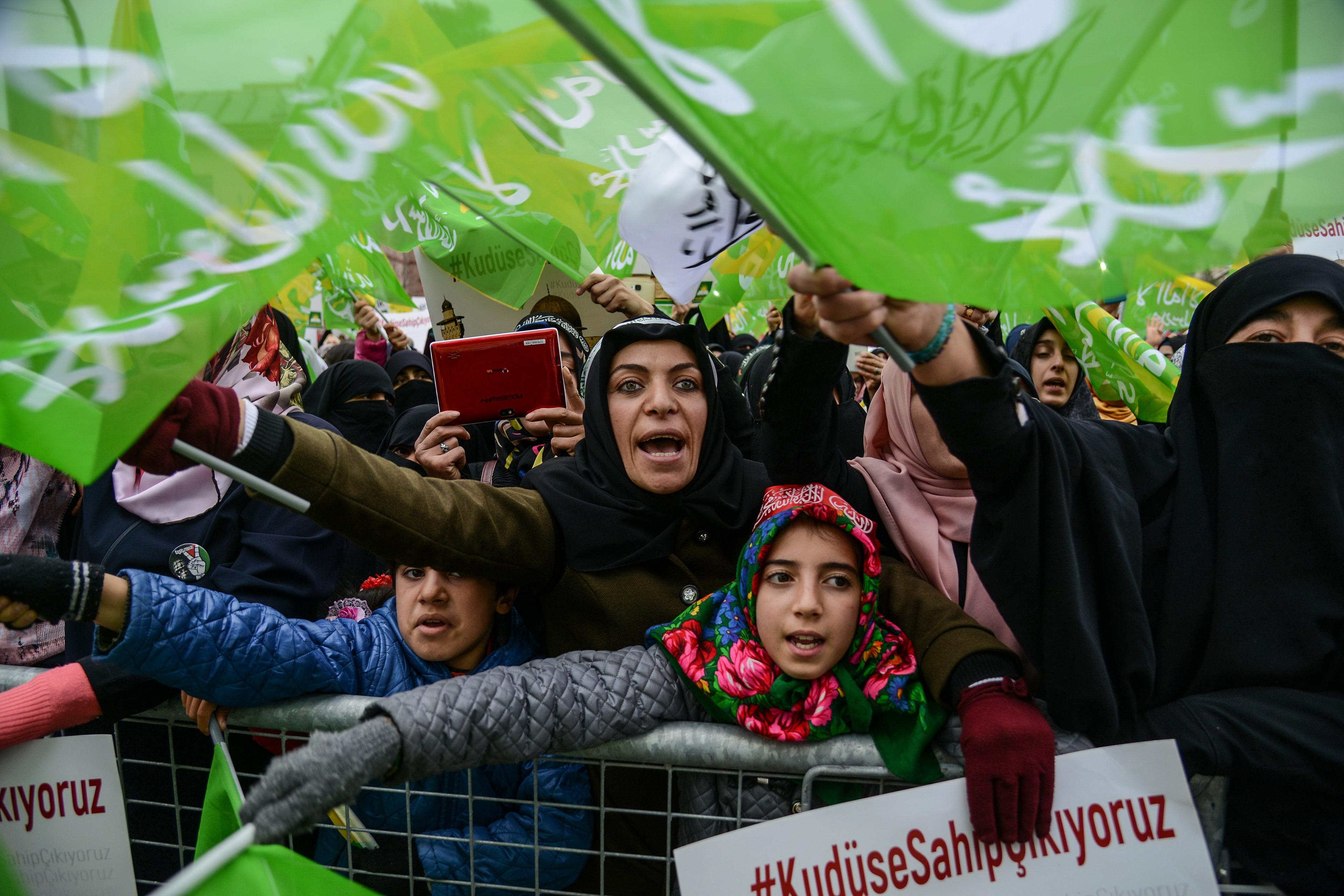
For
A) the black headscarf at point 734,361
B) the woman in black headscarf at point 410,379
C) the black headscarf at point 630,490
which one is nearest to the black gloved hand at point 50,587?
the black headscarf at point 630,490

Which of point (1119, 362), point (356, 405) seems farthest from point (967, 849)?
point (356, 405)

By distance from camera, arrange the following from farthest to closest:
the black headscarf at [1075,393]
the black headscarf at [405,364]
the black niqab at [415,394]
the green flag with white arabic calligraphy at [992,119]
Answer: the black headscarf at [405,364] → the black niqab at [415,394] → the black headscarf at [1075,393] → the green flag with white arabic calligraphy at [992,119]

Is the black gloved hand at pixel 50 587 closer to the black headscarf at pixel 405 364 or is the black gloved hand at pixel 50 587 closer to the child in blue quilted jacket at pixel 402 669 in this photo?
the child in blue quilted jacket at pixel 402 669

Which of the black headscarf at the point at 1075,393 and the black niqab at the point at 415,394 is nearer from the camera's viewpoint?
the black headscarf at the point at 1075,393

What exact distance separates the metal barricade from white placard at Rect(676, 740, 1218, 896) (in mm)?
72

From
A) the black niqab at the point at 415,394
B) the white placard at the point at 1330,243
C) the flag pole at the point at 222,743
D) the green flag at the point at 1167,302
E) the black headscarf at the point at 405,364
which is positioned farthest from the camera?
the black headscarf at the point at 405,364

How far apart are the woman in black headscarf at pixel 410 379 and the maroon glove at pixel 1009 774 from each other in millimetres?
4062

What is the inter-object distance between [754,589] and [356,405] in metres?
2.96

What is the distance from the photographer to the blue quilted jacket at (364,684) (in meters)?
1.61

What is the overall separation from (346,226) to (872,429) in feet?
4.49

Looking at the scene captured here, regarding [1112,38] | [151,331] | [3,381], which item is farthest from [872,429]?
[3,381]

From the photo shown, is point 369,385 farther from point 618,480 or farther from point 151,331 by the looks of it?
point 151,331

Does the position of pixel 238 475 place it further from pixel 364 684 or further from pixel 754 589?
pixel 754 589

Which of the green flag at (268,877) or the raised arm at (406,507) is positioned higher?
the raised arm at (406,507)
